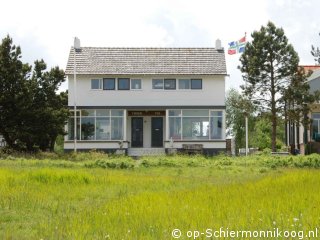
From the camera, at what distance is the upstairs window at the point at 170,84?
42.2m

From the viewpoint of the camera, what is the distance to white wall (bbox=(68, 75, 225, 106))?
41.8 metres

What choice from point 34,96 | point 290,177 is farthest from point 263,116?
point 290,177

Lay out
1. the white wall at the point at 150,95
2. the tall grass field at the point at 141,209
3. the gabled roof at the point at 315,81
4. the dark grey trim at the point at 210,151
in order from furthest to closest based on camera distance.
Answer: the gabled roof at the point at 315,81, the white wall at the point at 150,95, the dark grey trim at the point at 210,151, the tall grass field at the point at 141,209

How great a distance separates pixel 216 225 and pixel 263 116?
3669cm

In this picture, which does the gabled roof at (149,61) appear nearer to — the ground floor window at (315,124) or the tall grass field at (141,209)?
the ground floor window at (315,124)

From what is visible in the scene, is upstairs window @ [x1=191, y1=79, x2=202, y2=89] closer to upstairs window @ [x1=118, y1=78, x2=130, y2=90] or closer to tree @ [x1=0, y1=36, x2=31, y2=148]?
upstairs window @ [x1=118, y1=78, x2=130, y2=90]

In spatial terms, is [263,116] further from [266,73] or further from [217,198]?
[217,198]

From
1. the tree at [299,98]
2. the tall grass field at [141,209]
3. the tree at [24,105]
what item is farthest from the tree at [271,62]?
the tall grass field at [141,209]

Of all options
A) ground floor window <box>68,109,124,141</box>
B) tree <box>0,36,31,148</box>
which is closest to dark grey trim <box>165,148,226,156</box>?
ground floor window <box>68,109,124,141</box>

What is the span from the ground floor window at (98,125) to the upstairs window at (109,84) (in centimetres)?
169

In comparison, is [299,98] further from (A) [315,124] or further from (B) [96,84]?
(B) [96,84]

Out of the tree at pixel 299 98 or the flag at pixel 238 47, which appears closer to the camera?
the tree at pixel 299 98

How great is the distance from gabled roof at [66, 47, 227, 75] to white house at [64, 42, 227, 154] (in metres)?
0.07

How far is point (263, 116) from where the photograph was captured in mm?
44250
